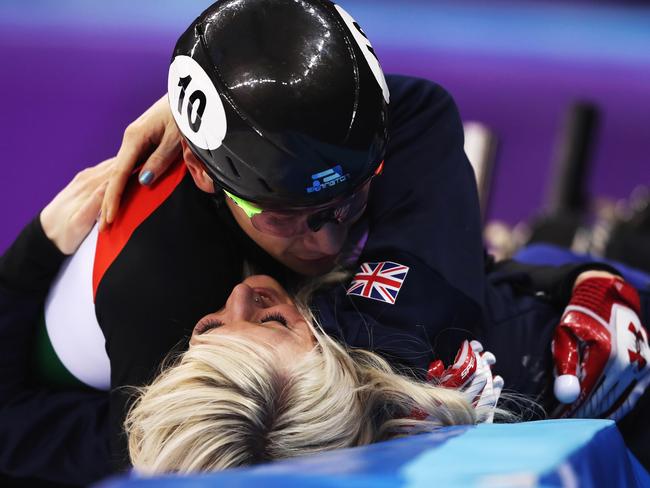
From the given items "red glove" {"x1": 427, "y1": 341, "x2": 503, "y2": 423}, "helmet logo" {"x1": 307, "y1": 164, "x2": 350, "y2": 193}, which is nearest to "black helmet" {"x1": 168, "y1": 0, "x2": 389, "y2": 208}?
"helmet logo" {"x1": 307, "y1": 164, "x2": 350, "y2": 193}

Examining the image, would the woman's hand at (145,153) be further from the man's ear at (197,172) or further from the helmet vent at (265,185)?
the helmet vent at (265,185)

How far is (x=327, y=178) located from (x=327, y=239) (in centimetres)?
13

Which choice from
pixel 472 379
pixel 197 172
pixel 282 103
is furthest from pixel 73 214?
pixel 472 379

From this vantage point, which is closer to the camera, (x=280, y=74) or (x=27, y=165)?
(x=280, y=74)

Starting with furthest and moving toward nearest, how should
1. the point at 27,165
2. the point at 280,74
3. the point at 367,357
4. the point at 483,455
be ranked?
the point at 27,165, the point at 367,357, the point at 280,74, the point at 483,455

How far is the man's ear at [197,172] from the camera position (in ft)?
3.73

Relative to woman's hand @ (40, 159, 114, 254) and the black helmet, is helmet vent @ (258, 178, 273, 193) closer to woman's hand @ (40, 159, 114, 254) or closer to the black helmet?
the black helmet

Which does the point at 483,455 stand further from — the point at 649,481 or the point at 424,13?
the point at 424,13

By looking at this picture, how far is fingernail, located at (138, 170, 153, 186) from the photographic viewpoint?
1219mm

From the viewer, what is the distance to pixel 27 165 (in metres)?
3.36

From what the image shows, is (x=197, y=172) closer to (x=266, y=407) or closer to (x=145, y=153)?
(x=145, y=153)

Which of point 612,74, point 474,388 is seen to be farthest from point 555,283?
point 612,74

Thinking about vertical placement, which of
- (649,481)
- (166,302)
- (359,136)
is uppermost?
(359,136)

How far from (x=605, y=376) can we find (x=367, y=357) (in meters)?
0.38
